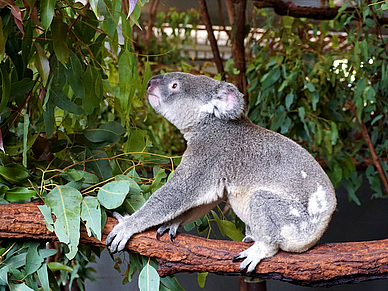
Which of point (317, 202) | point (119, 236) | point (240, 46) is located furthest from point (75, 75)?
point (240, 46)

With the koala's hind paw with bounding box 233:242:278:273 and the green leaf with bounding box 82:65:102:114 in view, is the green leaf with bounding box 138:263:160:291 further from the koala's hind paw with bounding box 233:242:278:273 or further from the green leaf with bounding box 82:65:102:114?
the green leaf with bounding box 82:65:102:114

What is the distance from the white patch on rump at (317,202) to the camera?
52.2 inches

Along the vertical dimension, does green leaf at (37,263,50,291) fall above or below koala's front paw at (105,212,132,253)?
below

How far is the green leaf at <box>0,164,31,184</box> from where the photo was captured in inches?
48.1

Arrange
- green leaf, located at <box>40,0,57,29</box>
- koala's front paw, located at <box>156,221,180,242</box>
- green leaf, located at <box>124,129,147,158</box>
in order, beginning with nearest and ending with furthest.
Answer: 1. green leaf, located at <box>40,0,57,29</box>
2. koala's front paw, located at <box>156,221,180,242</box>
3. green leaf, located at <box>124,129,147,158</box>

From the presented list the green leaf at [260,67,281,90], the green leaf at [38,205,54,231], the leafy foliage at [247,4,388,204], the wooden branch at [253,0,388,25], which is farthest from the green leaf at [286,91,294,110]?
the green leaf at [38,205,54,231]

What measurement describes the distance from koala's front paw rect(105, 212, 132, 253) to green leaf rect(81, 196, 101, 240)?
A: 0.21 ft

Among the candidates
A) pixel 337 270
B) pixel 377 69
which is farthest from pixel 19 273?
pixel 377 69

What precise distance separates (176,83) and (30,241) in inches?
28.7

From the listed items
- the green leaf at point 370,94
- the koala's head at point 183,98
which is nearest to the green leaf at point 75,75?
the koala's head at point 183,98

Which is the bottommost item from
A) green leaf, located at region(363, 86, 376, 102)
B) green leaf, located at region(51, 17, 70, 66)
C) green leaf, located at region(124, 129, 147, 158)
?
green leaf, located at region(124, 129, 147, 158)

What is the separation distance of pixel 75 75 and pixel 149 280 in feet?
2.36

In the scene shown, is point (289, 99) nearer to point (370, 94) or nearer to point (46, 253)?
point (370, 94)

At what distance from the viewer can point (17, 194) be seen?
1213mm
